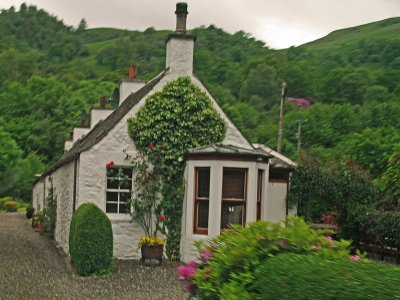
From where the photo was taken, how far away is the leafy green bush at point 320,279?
5.73 metres

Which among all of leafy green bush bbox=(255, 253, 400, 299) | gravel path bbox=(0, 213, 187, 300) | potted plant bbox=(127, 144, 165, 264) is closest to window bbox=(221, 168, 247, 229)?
potted plant bbox=(127, 144, 165, 264)

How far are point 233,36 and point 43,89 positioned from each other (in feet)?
196

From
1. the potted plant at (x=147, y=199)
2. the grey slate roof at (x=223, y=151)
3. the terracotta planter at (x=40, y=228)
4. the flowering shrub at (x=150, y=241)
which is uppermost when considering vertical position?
the grey slate roof at (x=223, y=151)

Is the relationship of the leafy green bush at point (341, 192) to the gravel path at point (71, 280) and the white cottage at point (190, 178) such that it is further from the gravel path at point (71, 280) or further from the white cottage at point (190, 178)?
the gravel path at point (71, 280)

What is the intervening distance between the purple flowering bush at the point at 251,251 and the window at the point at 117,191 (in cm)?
1057

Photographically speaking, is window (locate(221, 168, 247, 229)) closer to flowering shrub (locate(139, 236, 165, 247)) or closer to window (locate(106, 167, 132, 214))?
flowering shrub (locate(139, 236, 165, 247))

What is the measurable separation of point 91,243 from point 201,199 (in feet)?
11.9

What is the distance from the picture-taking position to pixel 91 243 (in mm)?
15938

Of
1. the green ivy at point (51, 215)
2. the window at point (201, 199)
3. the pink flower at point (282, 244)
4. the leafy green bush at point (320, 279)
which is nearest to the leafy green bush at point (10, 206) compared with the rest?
the green ivy at point (51, 215)

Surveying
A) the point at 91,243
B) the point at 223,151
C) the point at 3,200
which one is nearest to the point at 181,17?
the point at 223,151

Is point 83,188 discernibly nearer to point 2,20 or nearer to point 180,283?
point 180,283

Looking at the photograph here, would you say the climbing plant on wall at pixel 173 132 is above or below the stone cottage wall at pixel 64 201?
above

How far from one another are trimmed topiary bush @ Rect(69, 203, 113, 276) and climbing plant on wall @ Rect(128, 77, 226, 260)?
9.98 ft

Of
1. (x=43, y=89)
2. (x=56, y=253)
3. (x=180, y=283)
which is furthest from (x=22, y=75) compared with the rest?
(x=180, y=283)
